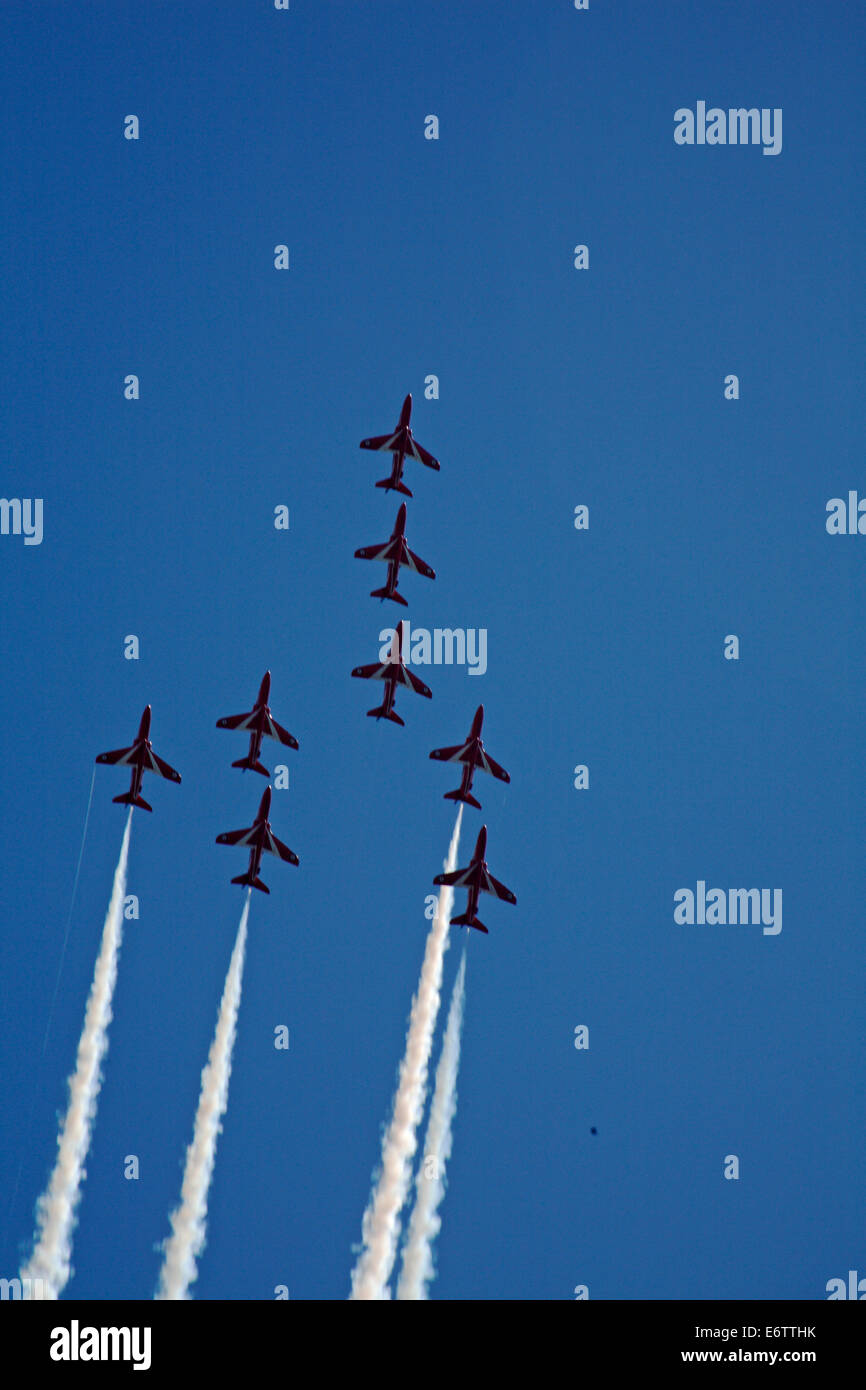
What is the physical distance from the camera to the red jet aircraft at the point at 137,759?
46.2 meters

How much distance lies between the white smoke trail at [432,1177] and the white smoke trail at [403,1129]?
0.52 meters

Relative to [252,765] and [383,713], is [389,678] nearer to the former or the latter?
[383,713]

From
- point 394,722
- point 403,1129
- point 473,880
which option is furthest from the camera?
point 394,722

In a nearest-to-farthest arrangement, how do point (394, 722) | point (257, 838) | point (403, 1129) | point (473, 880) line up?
point (473, 880) → point (403, 1129) → point (257, 838) → point (394, 722)

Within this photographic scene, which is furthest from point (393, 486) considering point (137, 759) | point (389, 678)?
point (137, 759)

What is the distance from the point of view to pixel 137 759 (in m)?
46.2

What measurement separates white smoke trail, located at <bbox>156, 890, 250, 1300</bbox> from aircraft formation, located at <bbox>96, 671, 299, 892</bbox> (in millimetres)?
4699

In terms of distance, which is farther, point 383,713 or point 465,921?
point 383,713

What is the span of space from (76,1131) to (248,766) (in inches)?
459

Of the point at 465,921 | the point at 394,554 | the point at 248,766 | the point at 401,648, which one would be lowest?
the point at 465,921

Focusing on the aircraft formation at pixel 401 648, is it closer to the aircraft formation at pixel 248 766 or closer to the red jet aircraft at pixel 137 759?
the aircraft formation at pixel 248 766

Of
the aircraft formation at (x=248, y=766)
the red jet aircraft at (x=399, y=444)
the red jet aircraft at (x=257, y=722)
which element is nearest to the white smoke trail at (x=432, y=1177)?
the aircraft formation at (x=248, y=766)

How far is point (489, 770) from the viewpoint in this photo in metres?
47.1
